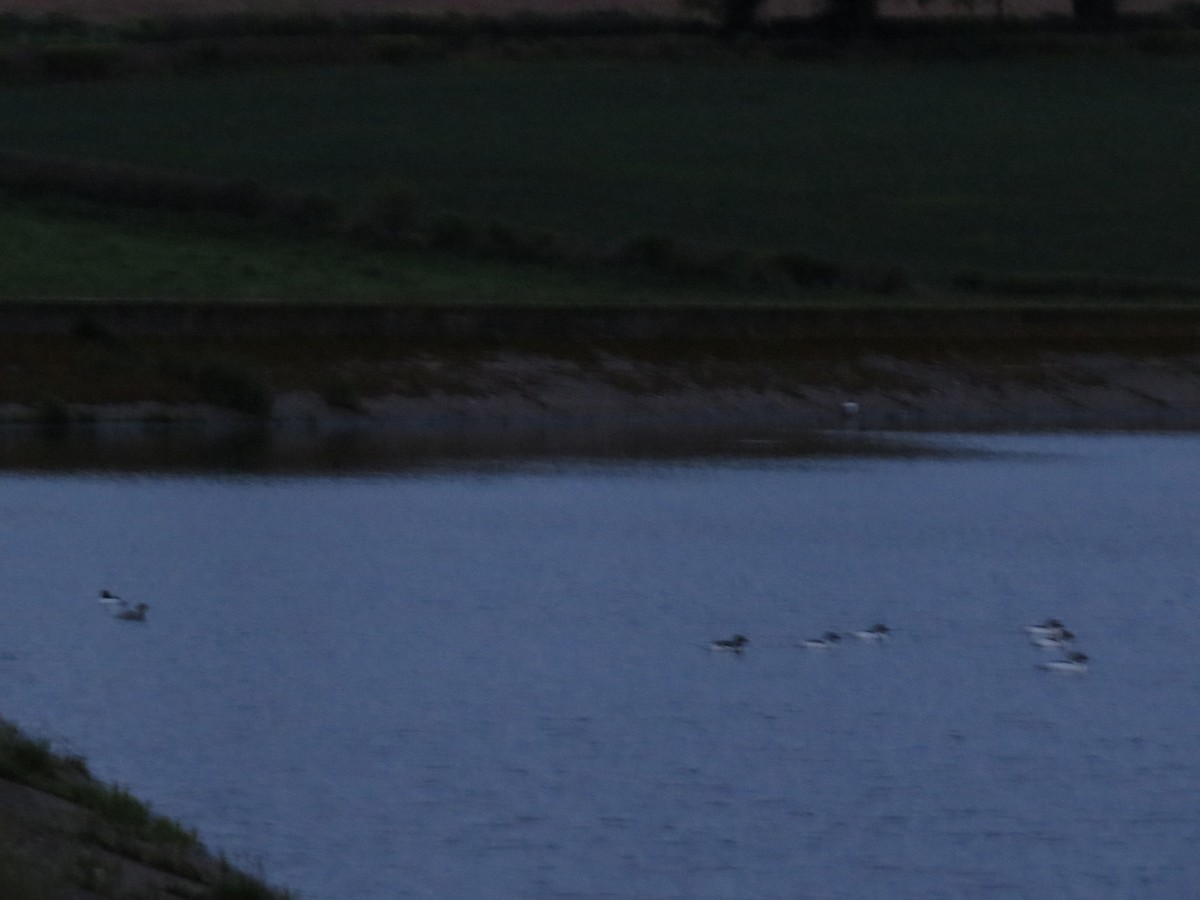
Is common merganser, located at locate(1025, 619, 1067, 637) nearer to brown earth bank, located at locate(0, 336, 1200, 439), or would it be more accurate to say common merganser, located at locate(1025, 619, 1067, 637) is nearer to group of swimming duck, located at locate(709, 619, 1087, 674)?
group of swimming duck, located at locate(709, 619, 1087, 674)

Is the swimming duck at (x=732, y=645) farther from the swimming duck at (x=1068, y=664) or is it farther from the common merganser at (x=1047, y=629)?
the common merganser at (x=1047, y=629)

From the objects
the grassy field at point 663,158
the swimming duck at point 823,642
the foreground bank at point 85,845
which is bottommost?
the grassy field at point 663,158

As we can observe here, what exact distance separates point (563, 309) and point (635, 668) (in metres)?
28.0

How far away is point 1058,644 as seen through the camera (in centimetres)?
2516

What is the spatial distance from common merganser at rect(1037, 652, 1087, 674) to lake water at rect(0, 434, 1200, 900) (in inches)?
10.9

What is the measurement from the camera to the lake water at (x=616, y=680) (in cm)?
1675

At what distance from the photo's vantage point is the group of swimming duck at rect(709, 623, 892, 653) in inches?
969

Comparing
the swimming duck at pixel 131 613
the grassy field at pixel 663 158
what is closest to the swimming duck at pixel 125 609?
the swimming duck at pixel 131 613

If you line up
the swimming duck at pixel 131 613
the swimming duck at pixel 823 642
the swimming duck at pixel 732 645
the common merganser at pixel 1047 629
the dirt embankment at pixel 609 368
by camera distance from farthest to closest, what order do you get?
the dirt embankment at pixel 609 368, the common merganser at pixel 1047 629, the swimming duck at pixel 131 613, the swimming duck at pixel 823 642, the swimming duck at pixel 732 645

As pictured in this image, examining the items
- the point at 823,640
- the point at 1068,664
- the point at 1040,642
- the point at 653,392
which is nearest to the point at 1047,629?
the point at 1040,642

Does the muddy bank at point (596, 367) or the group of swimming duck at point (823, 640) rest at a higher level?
the group of swimming duck at point (823, 640)

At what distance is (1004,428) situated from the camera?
5062 centimetres

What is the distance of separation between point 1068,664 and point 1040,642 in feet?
3.82

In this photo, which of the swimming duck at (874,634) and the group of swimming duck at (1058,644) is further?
the swimming duck at (874,634)
